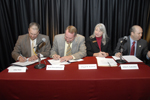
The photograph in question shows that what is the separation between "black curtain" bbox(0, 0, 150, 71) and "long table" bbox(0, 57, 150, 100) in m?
2.20

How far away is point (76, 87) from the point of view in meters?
1.28

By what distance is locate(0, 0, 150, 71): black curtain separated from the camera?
10.4ft

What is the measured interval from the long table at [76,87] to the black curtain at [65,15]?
2.20m

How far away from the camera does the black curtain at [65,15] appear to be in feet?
10.4

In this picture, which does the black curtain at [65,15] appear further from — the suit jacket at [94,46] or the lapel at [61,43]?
the lapel at [61,43]

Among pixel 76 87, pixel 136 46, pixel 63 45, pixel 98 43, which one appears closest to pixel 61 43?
pixel 63 45

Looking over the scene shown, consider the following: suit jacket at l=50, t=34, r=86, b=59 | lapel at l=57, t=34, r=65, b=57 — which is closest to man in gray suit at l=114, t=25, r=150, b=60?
suit jacket at l=50, t=34, r=86, b=59

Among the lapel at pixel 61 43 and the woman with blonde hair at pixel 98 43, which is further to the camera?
the woman with blonde hair at pixel 98 43

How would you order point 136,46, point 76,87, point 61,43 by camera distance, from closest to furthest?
point 76,87 < point 61,43 < point 136,46

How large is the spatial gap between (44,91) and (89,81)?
520 millimetres

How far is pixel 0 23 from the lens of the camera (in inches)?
124

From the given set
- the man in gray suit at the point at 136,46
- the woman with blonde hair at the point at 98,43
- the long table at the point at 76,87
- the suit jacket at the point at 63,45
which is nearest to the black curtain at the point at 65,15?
the woman with blonde hair at the point at 98,43

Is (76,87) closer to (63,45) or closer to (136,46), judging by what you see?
(63,45)

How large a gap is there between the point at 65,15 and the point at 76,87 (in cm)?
241
